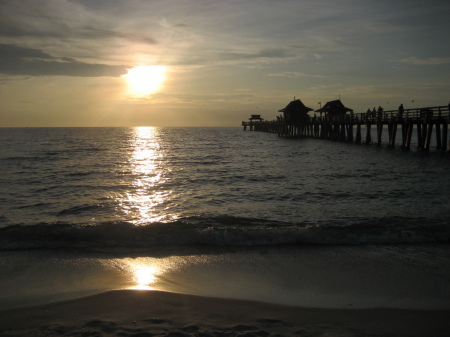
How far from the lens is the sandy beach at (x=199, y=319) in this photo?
403 centimetres

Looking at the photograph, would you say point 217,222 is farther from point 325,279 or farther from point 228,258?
point 325,279

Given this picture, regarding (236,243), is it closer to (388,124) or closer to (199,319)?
(199,319)

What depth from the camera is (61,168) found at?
2208 centimetres

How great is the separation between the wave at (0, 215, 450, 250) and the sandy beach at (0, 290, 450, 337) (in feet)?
9.27

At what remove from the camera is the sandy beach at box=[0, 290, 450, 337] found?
403 cm

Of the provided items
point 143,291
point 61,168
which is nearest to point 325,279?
point 143,291

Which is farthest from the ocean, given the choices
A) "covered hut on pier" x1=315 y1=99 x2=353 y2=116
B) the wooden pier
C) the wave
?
"covered hut on pier" x1=315 y1=99 x2=353 y2=116

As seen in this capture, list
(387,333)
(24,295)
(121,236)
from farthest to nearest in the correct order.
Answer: (121,236) < (24,295) < (387,333)

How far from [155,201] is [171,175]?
24.5ft

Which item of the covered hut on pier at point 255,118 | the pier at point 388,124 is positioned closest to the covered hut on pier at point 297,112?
the pier at point 388,124

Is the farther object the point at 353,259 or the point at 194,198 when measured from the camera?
the point at 194,198

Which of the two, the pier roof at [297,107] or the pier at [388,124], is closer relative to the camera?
the pier at [388,124]

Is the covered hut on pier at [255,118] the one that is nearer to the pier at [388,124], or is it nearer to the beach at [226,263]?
the pier at [388,124]

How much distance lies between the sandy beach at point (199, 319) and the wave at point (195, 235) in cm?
282
